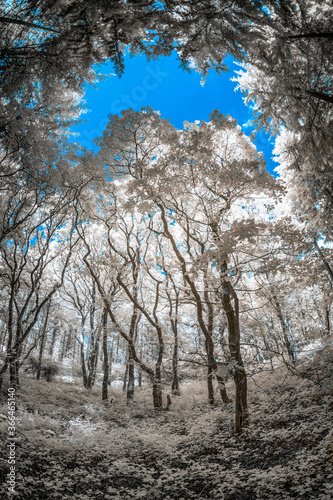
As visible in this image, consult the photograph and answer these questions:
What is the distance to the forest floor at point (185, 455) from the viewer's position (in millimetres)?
3373

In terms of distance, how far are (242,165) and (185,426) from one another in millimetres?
7844

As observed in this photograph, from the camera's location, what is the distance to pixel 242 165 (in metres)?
5.79

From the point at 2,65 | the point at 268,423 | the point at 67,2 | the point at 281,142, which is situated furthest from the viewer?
the point at 281,142

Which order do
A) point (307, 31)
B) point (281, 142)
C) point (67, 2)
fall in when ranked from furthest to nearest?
point (281, 142)
point (307, 31)
point (67, 2)

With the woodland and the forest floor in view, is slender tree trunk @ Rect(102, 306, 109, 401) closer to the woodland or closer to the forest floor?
the woodland

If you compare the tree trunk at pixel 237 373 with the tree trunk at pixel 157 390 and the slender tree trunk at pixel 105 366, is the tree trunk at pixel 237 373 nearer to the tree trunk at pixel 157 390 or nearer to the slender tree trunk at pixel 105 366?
the tree trunk at pixel 157 390

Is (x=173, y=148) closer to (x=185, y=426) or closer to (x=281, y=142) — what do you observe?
(x=281, y=142)

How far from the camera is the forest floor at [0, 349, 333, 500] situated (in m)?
3.37

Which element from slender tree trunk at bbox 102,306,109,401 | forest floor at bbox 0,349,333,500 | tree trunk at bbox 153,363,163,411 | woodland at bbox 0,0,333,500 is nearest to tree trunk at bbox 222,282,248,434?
woodland at bbox 0,0,333,500

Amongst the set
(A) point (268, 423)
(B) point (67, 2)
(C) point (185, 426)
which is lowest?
(C) point (185, 426)

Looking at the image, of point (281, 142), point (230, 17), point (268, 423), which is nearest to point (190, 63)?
point (230, 17)

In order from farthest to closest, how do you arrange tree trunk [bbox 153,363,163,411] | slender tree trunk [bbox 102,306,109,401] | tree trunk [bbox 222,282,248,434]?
slender tree trunk [bbox 102,306,109,401], tree trunk [bbox 153,363,163,411], tree trunk [bbox 222,282,248,434]

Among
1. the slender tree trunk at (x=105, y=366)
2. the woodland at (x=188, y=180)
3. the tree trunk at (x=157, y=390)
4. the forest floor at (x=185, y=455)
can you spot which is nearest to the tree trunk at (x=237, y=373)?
the woodland at (x=188, y=180)

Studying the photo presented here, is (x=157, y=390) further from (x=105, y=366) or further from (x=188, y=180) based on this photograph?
(x=188, y=180)
